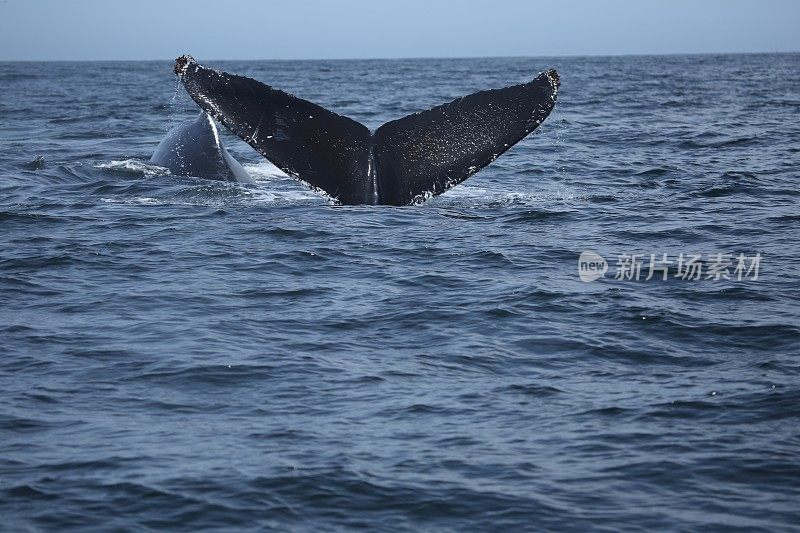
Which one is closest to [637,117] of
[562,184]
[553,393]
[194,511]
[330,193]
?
[562,184]

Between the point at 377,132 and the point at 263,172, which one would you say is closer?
the point at 377,132

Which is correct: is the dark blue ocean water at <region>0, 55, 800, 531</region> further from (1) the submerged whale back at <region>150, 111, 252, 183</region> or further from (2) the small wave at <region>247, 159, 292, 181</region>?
(2) the small wave at <region>247, 159, 292, 181</region>

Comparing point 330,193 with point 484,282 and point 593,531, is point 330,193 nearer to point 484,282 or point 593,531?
point 484,282

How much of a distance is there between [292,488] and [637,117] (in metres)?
27.8

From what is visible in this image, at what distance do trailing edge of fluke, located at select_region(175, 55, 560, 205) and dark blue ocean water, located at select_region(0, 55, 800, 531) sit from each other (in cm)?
85

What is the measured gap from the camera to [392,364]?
24.4 ft

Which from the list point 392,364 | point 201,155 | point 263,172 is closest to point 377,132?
point 392,364

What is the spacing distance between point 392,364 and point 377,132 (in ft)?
11.9

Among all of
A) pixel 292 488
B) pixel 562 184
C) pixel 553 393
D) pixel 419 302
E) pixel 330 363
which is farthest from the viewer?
pixel 562 184

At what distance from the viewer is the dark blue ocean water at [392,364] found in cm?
544

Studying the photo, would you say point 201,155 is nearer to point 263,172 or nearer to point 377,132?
point 263,172

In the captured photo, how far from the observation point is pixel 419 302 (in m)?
9.05

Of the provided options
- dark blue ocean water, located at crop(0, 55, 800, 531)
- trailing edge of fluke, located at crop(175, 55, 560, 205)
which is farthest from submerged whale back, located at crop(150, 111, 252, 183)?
trailing edge of fluke, located at crop(175, 55, 560, 205)

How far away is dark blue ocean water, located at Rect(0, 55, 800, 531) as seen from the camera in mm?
5438
